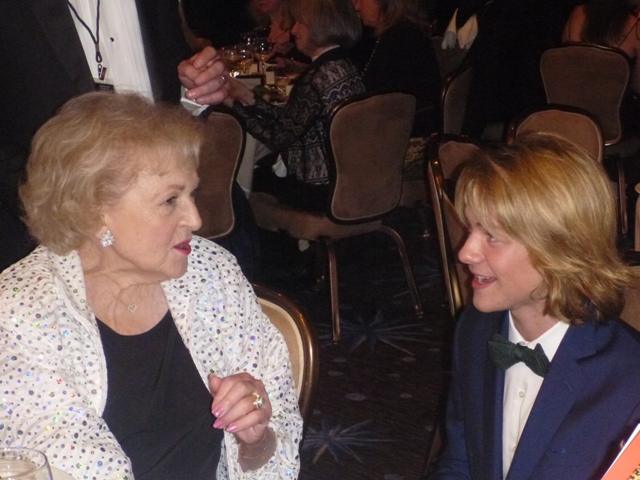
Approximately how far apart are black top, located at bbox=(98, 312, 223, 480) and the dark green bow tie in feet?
1.84

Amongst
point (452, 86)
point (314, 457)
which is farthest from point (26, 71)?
point (452, 86)

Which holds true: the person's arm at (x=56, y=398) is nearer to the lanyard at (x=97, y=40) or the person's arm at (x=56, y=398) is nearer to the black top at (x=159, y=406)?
the black top at (x=159, y=406)

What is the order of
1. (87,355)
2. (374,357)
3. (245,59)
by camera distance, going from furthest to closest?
(245,59)
(374,357)
(87,355)

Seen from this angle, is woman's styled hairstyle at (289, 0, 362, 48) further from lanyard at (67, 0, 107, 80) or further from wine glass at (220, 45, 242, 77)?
lanyard at (67, 0, 107, 80)

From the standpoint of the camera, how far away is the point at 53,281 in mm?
1535

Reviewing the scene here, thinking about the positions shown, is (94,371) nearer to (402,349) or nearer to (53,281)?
(53,281)

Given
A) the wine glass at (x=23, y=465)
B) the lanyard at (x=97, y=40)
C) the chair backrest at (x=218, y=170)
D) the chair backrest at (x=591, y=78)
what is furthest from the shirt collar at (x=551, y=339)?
the chair backrest at (x=591, y=78)

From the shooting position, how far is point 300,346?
5.69ft

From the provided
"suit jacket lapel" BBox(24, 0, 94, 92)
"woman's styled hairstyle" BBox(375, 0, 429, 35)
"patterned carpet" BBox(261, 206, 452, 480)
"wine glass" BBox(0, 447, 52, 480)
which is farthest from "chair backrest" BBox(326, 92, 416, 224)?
"wine glass" BBox(0, 447, 52, 480)

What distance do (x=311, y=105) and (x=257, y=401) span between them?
266 cm

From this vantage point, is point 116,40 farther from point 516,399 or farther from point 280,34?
point 280,34

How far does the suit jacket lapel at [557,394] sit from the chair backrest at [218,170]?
6.68ft

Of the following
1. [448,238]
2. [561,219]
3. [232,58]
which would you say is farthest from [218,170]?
[232,58]

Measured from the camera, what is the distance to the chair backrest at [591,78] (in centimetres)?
443
